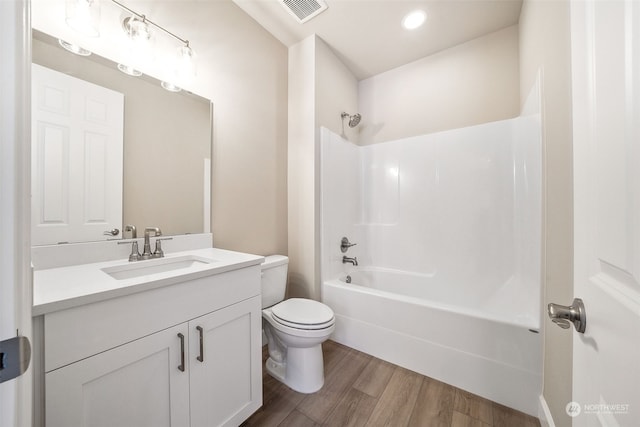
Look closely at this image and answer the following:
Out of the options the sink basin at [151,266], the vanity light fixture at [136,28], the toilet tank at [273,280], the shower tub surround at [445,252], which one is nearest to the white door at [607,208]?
the shower tub surround at [445,252]

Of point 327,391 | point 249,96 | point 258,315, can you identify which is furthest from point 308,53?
point 327,391

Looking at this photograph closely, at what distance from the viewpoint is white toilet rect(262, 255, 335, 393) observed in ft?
4.50

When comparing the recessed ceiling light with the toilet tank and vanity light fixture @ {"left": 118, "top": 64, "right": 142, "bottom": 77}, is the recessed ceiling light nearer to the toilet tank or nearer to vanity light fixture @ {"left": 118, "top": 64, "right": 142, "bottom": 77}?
vanity light fixture @ {"left": 118, "top": 64, "right": 142, "bottom": 77}

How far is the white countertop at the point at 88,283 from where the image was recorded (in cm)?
65

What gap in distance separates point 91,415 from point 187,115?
145 cm

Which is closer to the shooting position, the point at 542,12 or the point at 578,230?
the point at 578,230

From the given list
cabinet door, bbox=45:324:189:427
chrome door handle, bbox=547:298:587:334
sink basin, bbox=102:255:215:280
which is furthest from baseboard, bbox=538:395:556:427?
sink basin, bbox=102:255:215:280

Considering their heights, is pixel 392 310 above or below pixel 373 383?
above

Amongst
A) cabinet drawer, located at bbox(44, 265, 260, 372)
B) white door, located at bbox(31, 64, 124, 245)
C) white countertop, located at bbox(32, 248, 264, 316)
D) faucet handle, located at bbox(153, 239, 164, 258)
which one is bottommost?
cabinet drawer, located at bbox(44, 265, 260, 372)

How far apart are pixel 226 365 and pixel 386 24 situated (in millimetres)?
2544

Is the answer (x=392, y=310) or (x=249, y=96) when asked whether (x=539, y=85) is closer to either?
(x=392, y=310)

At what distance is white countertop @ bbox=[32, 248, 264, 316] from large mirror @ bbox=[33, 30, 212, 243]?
202mm

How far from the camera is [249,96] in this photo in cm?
178

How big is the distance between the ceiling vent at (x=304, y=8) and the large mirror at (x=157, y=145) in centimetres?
94
